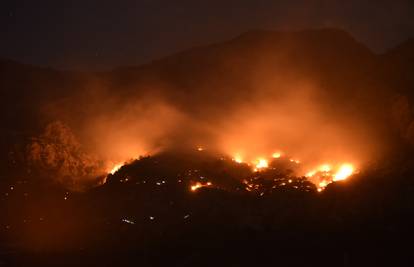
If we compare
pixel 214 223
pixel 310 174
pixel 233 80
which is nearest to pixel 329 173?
pixel 310 174

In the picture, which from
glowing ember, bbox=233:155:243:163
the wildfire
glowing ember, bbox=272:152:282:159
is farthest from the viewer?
glowing ember, bbox=272:152:282:159

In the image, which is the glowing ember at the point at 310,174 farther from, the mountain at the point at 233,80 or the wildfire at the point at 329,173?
the mountain at the point at 233,80

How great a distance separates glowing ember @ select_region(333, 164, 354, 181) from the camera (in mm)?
42656

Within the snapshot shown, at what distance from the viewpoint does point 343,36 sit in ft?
262

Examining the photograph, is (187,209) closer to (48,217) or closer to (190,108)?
(48,217)

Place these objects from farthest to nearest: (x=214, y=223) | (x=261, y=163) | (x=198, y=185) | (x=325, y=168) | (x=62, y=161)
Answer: (x=62, y=161)
(x=261, y=163)
(x=325, y=168)
(x=198, y=185)
(x=214, y=223)

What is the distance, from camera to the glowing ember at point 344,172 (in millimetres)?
42656

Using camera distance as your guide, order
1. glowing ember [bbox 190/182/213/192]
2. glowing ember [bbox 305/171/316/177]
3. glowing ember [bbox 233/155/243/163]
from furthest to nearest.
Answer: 1. glowing ember [bbox 233/155/243/163]
2. glowing ember [bbox 305/171/316/177]
3. glowing ember [bbox 190/182/213/192]

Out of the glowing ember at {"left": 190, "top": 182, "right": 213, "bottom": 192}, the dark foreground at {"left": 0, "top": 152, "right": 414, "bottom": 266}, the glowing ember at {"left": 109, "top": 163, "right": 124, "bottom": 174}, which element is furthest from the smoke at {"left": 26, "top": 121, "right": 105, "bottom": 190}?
the glowing ember at {"left": 190, "top": 182, "right": 213, "bottom": 192}

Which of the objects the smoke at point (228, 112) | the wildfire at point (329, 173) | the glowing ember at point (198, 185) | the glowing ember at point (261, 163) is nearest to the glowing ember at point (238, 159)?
the smoke at point (228, 112)

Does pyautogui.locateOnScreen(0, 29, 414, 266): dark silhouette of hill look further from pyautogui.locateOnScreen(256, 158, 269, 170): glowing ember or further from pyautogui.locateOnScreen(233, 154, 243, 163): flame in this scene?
pyautogui.locateOnScreen(256, 158, 269, 170): glowing ember

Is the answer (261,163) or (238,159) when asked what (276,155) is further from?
(238,159)

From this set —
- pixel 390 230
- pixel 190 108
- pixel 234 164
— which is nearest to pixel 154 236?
pixel 234 164

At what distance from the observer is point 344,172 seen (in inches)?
1716
